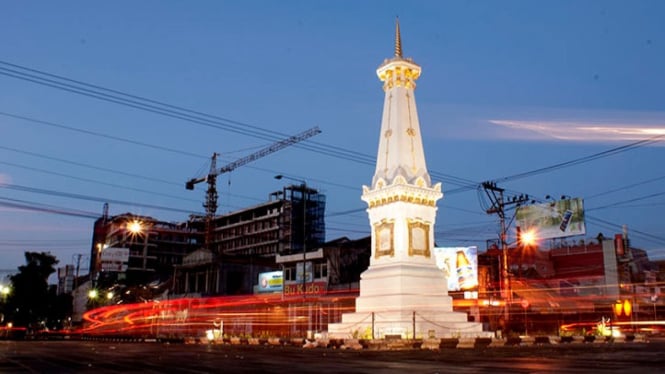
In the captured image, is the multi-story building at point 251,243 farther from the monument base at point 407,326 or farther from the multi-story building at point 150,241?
the monument base at point 407,326

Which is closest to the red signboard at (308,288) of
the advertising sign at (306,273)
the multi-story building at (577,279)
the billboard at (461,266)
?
the advertising sign at (306,273)

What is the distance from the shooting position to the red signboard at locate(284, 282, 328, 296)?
56.1 m

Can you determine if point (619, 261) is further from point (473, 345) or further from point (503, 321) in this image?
point (473, 345)

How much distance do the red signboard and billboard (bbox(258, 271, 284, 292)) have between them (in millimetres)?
1277

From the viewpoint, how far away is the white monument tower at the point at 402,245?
2591cm

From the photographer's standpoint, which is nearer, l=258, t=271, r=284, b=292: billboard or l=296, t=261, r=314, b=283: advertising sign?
l=296, t=261, r=314, b=283: advertising sign

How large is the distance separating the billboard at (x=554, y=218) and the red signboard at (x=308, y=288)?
19.8 metres

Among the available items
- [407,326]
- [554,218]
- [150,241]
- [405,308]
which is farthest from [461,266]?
[150,241]

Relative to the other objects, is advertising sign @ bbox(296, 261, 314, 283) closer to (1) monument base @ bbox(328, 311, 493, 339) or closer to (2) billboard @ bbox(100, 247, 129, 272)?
(2) billboard @ bbox(100, 247, 129, 272)

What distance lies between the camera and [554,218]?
1991 inches

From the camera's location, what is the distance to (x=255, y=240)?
115812 millimetres

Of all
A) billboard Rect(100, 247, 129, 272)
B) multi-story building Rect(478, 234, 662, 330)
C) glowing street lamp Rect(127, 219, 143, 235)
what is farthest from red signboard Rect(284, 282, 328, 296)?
glowing street lamp Rect(127, 219, 143, 235)

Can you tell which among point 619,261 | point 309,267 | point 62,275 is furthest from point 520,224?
point 62,275

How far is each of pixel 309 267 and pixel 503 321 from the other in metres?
25.6
